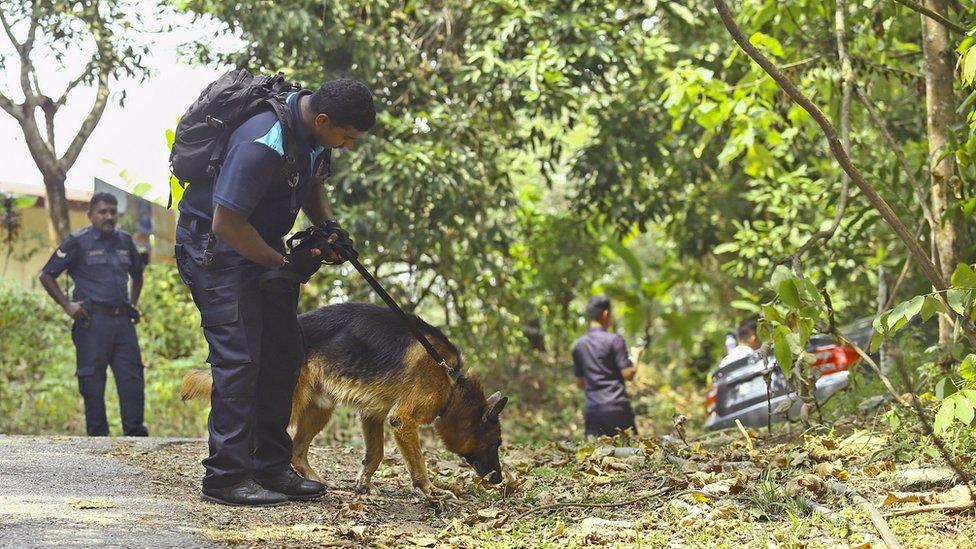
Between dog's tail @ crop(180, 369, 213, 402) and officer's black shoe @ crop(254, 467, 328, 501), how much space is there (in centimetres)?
57

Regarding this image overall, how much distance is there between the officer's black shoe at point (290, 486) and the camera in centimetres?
530

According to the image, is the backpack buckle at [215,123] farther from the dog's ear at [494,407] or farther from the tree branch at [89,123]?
the tree branch at [89,123]

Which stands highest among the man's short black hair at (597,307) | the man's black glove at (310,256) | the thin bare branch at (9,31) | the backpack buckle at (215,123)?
the thin bare branch at (9,31)

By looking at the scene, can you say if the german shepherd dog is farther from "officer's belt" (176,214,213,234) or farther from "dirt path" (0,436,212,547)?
"officer's belt" (176,214,213,234)

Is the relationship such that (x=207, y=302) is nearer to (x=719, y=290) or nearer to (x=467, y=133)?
(x=467, y=133)

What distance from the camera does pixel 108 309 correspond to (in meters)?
8.75

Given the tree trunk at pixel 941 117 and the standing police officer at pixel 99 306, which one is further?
the standing police officer at pixel 99 306

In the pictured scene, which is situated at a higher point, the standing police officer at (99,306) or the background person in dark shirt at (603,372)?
the standing police officer at (99,306)

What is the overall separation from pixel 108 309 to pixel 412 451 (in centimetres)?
426

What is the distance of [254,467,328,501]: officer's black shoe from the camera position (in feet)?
17.4

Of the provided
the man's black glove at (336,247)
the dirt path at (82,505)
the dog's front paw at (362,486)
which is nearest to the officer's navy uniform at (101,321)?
the dirt path at (82,505)

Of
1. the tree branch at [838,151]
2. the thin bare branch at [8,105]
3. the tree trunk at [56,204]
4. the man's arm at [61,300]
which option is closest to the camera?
the tree branch at [838,151]

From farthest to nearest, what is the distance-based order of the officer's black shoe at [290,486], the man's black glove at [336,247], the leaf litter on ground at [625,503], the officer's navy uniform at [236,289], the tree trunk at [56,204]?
the tree trunk at [56,204], the officer's black shoe at [290,486], the man's black glove at [336,247], the officer's navy uniform at [236,289], the leaf litter on ground at [625,503]

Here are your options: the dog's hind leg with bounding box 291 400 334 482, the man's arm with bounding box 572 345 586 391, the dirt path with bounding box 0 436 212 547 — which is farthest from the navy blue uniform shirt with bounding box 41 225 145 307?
the man's arm with bounding box 572 345 586 391
